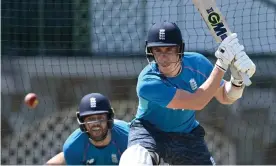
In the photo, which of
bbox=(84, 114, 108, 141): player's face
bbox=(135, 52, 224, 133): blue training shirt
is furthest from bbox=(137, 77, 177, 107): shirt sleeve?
bbox=(84, 114, 108, 141): player's face

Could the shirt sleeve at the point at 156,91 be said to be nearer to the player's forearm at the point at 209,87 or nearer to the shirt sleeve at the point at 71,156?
the player's forearm at the point at 209,87

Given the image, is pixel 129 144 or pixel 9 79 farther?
pixel 9 79

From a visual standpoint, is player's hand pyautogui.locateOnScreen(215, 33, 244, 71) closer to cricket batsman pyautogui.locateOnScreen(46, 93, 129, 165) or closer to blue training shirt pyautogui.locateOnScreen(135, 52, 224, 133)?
blue training shirt pyautogui.locateOnScreen(135, 52, 224, 133)

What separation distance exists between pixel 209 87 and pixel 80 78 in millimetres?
3370

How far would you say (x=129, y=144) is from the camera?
586cm

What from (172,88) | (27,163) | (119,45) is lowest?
(27,163)

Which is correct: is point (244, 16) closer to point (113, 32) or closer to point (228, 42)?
point (113, 32)

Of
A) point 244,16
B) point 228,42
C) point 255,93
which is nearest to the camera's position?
point 228,42

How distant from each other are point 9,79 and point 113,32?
1.25 m

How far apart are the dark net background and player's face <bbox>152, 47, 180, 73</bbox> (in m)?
2.31

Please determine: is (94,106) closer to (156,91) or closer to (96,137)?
(96,137)

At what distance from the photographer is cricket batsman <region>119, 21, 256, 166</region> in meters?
5.55

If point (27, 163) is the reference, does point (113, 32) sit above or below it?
above

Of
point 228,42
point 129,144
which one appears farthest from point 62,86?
point 228,42
